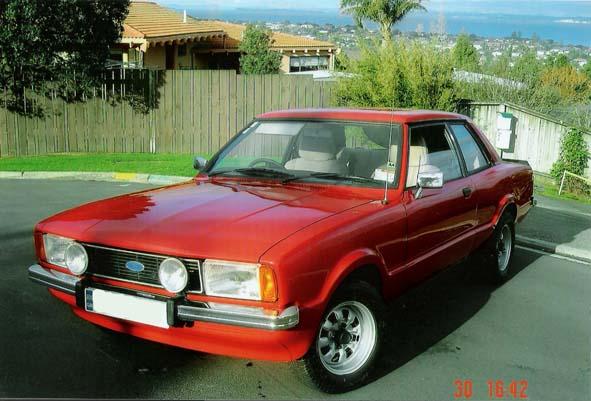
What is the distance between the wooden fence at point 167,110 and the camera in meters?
14.9

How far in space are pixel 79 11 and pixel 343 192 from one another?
441 inches

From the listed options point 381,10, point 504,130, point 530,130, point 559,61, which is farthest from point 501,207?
point 381,10

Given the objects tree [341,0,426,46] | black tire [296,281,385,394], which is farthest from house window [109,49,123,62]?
black tire [296,281,385,394]

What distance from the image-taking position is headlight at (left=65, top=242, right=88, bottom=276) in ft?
11.6

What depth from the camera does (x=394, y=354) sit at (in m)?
4.13

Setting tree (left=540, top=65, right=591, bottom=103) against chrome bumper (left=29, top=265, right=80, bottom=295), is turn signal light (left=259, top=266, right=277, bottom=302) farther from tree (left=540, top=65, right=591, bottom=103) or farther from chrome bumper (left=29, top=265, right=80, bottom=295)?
tree (left=540, top=65, right=591, bottom=103)

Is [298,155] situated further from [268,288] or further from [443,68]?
[443,68]

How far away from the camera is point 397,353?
4.15 m

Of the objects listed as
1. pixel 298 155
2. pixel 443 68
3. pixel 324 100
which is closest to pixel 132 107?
pixel 324 100

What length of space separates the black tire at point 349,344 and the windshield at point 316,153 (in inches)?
39.0

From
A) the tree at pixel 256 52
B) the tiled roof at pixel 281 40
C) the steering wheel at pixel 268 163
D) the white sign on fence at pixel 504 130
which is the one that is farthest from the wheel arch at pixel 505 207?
the tiled roof at pixel 281 40

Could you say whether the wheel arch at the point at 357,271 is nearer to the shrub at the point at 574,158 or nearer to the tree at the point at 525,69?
the shrub at the point at 574,158
